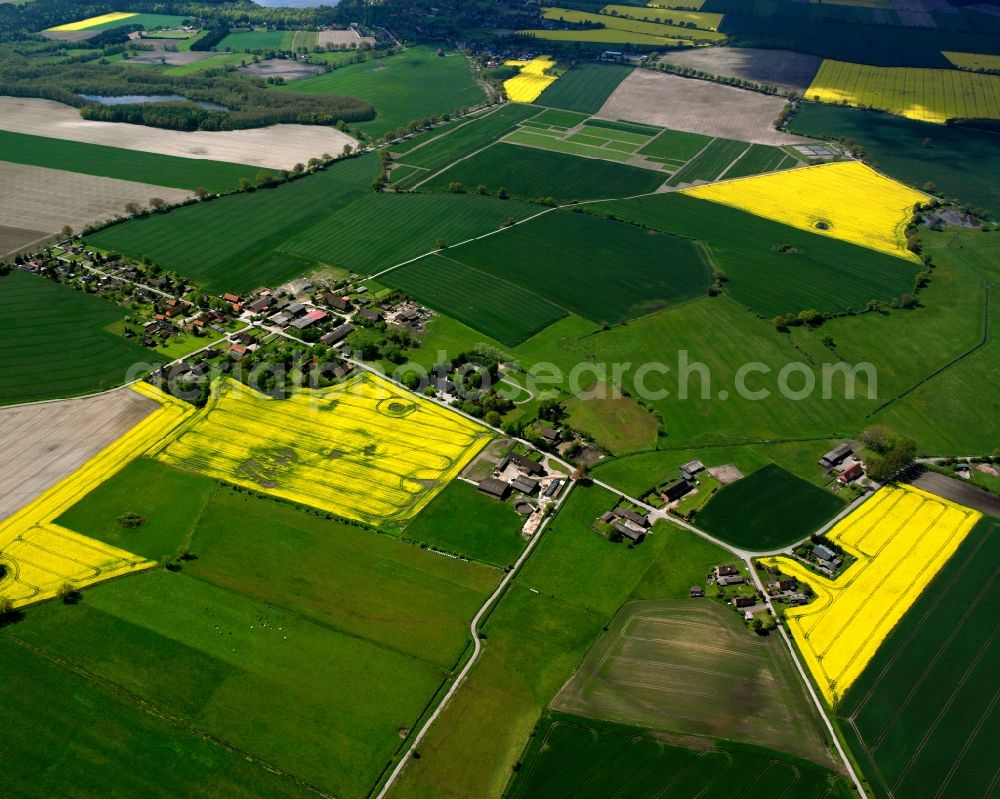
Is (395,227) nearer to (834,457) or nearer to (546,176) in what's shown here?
(546,176)

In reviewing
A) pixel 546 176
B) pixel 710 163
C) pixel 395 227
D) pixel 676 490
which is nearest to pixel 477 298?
pixel 395 227

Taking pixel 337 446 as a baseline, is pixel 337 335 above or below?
above

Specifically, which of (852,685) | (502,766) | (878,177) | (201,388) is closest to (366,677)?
(502,766)

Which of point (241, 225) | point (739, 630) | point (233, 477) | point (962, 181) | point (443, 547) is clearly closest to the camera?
point (739, 630)

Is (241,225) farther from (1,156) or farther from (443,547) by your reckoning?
(443,547)

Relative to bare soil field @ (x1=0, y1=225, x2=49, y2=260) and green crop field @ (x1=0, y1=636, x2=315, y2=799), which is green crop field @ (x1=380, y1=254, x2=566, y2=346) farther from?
bare soil field @ (x1=0, y1=225, x2=49, y2=260)
